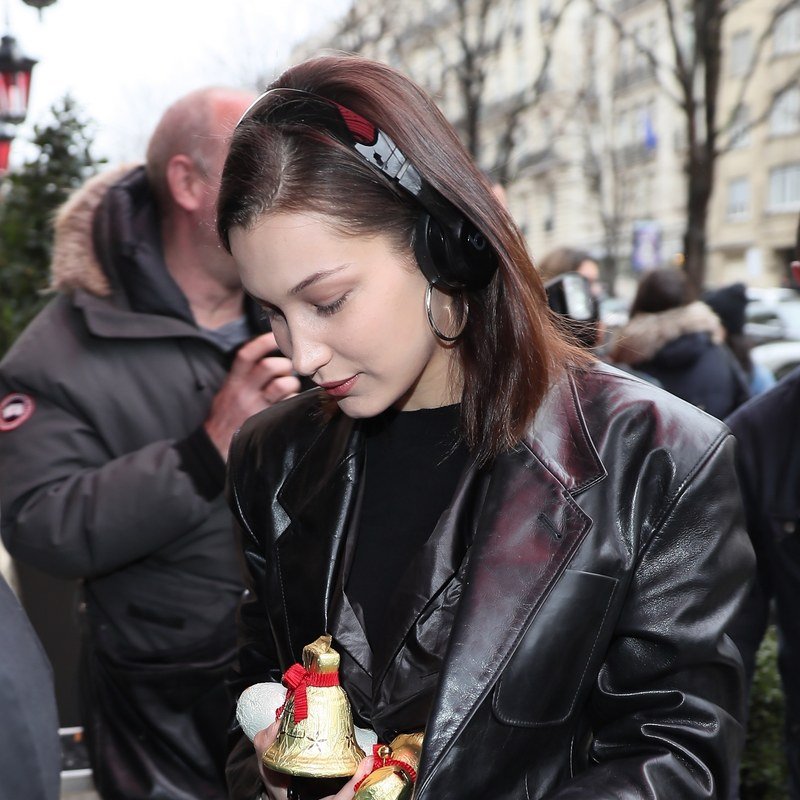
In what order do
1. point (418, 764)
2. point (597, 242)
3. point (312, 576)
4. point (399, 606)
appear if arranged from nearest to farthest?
point (418, 764)
point (399, 606)
point (312, 576)
point (597, 242)

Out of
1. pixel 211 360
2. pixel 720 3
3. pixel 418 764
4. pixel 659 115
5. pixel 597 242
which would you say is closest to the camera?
pixel 418 764

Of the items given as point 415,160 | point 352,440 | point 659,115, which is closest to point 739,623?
point 352,440

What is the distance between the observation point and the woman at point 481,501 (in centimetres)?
162

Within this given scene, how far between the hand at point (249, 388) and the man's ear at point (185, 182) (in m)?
0.57

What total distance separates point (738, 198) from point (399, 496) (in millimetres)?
43803

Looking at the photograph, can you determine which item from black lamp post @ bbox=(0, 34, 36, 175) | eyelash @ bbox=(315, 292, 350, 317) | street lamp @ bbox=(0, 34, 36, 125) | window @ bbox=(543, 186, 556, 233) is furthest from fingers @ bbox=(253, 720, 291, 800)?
window @ bbox=(543, 186, 556, 233)

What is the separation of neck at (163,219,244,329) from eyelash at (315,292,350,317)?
1.47 meters

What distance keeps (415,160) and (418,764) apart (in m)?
0.95

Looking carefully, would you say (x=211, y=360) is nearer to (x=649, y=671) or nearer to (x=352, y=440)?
(x=352, y=440)

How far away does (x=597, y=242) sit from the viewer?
4991cm

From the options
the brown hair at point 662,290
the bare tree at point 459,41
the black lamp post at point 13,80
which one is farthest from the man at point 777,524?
the bare tree at point 459,41

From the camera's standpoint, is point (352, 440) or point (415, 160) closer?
point (415, 160)

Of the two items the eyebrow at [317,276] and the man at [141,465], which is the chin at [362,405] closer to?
the eyebrow at [317,276]

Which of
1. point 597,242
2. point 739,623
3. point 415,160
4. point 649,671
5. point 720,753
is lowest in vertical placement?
point 597,242
